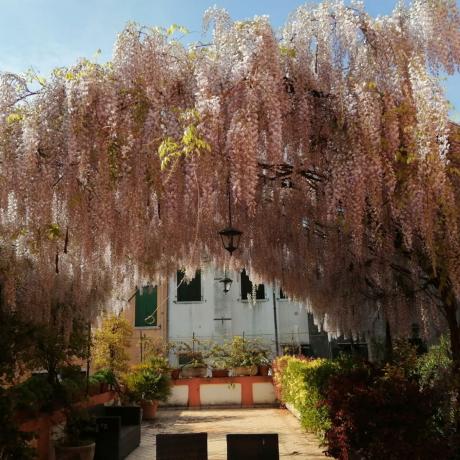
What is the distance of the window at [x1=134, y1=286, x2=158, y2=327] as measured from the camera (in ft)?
49.9

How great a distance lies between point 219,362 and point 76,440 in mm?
7682

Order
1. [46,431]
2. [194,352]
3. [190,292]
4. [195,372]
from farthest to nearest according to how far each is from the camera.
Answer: [190,292] < [194,352] < [195,372] < [46,431]

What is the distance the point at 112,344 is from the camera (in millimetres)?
10141

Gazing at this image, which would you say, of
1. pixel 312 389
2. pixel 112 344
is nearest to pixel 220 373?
pixel 112 344

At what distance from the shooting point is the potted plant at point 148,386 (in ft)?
34.4

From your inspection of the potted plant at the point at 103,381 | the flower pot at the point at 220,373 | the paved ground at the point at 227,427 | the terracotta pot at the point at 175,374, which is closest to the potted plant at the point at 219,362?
the flower pot at the point at 220,373

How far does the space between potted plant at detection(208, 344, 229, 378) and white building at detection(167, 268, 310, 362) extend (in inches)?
76.5

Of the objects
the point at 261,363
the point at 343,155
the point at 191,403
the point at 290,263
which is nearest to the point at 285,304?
the point at 261,363

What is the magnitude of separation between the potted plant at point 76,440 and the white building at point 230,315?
368 inches

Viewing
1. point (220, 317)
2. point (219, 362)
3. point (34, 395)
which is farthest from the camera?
point (220, 317)

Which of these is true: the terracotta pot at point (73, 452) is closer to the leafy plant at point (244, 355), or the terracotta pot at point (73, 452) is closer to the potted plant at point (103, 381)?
the potted plant at point (103, 381)

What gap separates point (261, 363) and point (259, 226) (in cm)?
775

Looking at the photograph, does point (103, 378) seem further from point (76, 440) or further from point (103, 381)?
point (76, 440)

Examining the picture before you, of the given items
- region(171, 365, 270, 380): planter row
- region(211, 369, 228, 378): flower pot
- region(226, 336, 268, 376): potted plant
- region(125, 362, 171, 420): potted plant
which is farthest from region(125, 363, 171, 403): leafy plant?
region(226, 336, 268, 376): potted plant
